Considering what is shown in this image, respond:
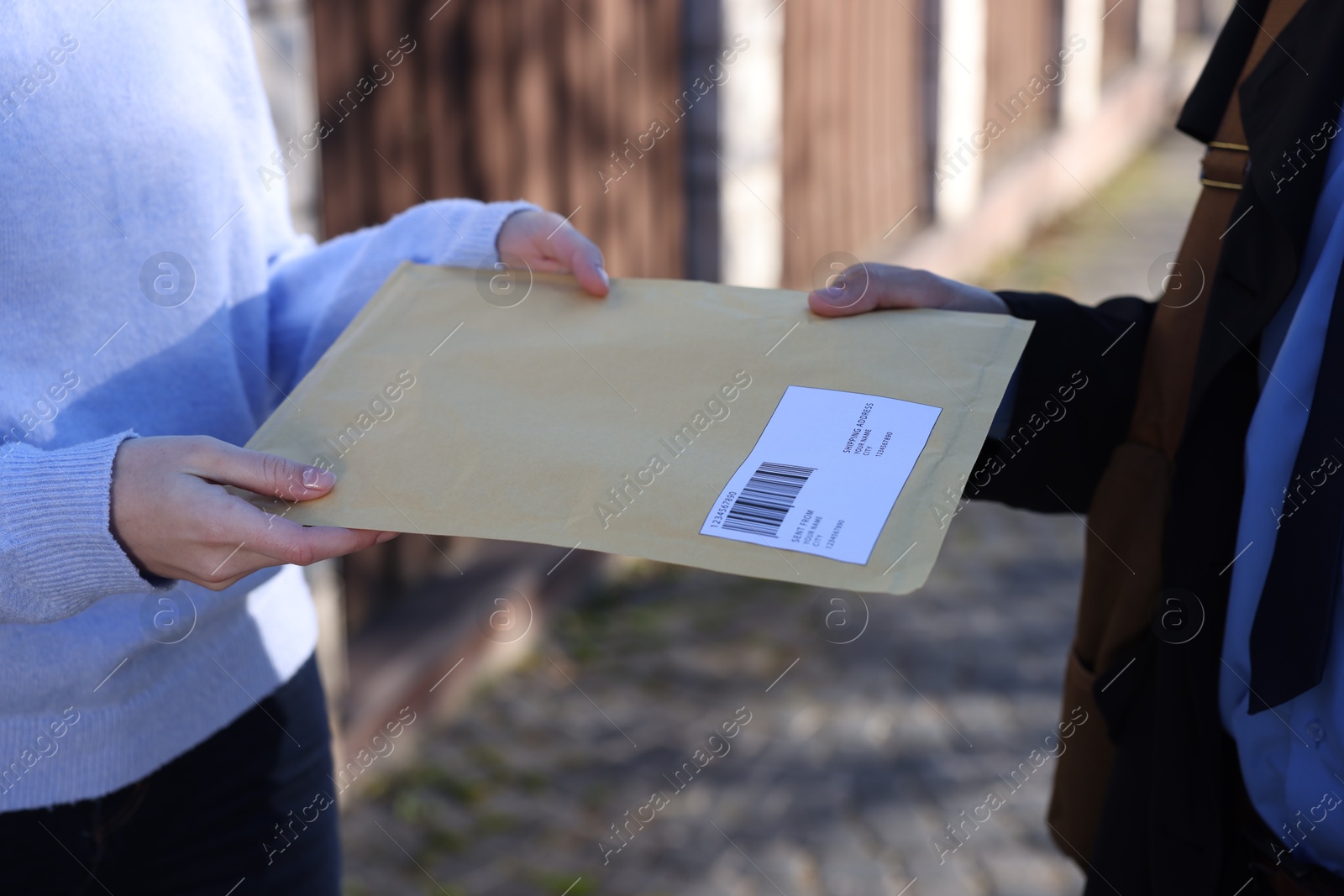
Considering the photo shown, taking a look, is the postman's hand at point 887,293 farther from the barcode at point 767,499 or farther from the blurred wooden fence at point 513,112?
the blurred wooden fence at point 513,112

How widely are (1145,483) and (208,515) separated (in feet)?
3.57

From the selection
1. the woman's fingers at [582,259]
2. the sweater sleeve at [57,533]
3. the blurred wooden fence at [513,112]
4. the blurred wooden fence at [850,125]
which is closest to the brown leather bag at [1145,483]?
the woman's fingers at [582,259]

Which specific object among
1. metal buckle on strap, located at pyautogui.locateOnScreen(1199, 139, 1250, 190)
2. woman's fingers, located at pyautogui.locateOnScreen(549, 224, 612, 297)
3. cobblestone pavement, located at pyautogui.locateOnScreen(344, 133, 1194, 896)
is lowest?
cobblestone pavement, located at pyautogui.locateOnScreen(344, 133, 1194, 896)

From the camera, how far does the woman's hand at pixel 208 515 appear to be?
46.4 inches

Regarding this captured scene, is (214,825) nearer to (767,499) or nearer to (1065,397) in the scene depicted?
(767,499)

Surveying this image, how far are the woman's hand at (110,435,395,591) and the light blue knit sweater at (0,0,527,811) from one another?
0.02 meters

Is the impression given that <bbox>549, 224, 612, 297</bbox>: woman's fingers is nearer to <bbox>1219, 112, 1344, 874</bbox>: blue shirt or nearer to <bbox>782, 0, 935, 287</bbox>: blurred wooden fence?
<bbox>1219, 112, 1344, 874</bbox>: blue shirt

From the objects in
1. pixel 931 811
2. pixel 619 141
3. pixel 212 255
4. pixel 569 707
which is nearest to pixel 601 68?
pixel 619 141

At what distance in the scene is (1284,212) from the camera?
1276mm

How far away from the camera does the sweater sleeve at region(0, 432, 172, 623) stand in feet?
3.91

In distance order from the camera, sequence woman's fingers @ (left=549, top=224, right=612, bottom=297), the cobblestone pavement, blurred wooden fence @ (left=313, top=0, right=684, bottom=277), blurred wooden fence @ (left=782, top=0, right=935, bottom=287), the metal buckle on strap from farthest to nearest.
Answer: blurred wooden fence @ (left=782, top=0, right=935, bottom=287) < blurred wooden fence @ (left=313, top=0, right=684, bottom=277) < the cobblestone pavement < woman's fingers @ (left=549, top=224, right=612, bottom=297) < the metal buckle on strap

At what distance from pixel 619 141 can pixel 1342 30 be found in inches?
139

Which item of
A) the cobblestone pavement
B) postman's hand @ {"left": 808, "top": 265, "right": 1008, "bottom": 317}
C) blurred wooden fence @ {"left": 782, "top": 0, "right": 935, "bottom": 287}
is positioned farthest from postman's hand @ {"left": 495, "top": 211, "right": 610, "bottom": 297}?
blurred wooden fence @ {"left": 782, "top": 0, "right": 935, "bottom": 287}

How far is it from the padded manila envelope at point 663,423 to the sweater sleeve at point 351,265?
0.08 m
